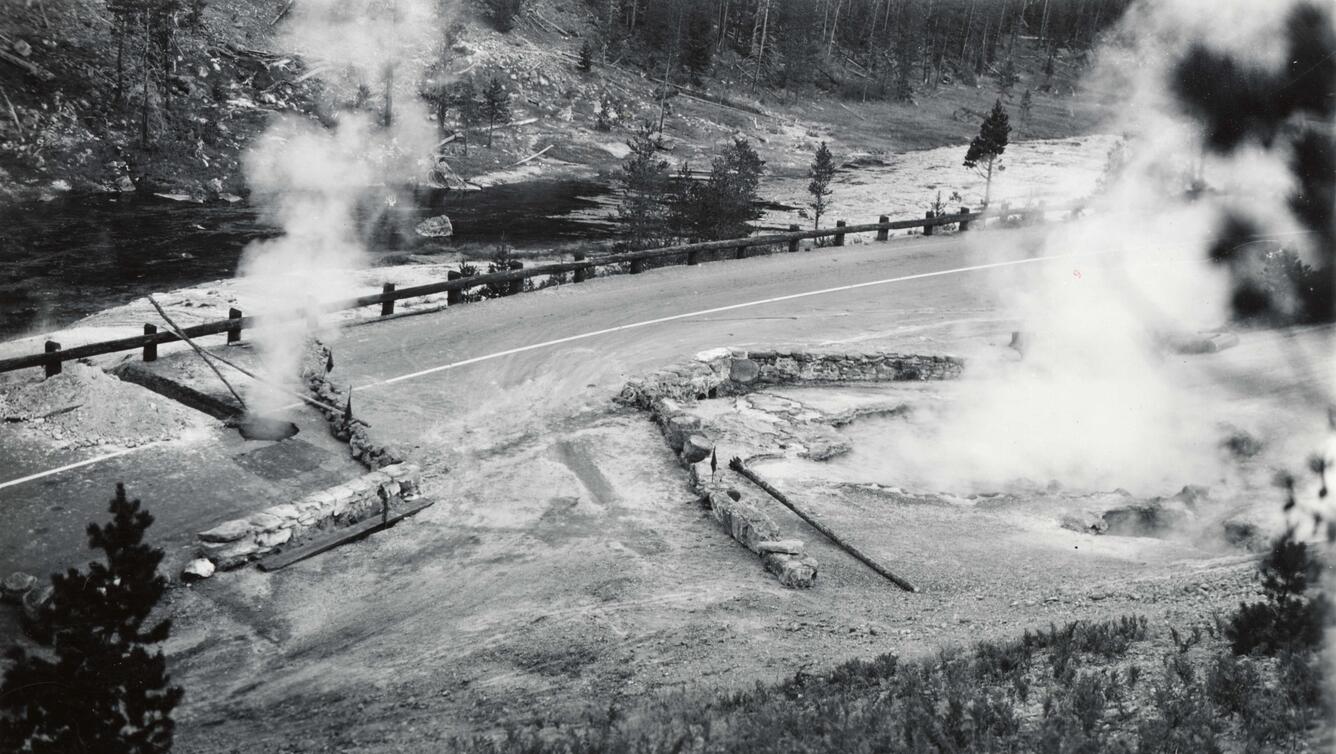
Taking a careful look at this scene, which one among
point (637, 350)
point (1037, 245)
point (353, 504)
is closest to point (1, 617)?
point (353, 504)

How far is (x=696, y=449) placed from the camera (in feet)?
52.4

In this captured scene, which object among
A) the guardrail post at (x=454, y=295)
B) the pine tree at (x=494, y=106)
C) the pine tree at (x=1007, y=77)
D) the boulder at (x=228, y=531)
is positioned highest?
the pine tree at (x=1007, y=77)

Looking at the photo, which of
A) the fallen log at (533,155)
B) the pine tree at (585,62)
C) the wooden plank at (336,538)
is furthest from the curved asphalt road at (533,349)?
the pine tree at (585,62)

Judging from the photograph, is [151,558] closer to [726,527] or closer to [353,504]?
[353,504]

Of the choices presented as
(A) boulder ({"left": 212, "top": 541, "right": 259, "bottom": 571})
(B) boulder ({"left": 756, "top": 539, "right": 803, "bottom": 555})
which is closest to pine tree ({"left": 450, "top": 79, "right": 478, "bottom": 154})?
(A) boulder ({"left": 212, "top": 541, "right": 259, "bottom": 571})

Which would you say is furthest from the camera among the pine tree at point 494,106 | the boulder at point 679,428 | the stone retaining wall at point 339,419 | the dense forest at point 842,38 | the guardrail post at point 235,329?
the dense forest at point 842,38

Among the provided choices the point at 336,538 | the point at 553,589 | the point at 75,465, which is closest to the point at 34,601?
the point at 336,538

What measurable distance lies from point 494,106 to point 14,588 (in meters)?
46.7

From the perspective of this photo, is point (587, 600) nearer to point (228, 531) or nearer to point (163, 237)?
point (228, 531)

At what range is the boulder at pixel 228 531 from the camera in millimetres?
12531

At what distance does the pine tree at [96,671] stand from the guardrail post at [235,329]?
475 inches

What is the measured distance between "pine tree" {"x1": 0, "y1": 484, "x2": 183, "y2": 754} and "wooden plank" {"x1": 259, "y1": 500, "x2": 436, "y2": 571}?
16.4ft

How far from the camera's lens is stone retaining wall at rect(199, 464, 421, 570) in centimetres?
1252

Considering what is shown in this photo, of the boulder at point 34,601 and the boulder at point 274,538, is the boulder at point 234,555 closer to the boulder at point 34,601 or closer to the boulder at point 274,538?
the boulder at point 274,538
